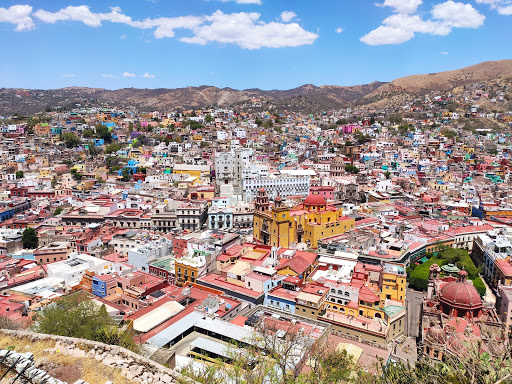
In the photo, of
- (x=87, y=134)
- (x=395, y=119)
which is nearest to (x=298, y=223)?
(x=87, y=134)

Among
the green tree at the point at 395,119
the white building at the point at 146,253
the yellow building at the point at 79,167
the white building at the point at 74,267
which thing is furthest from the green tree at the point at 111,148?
the green tree at the point at 395,119

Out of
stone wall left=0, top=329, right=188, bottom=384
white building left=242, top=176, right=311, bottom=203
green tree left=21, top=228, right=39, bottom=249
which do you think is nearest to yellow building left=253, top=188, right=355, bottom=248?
white building left=242, top=176, right=311, bottom=203

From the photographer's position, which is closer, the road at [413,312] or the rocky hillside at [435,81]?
the road at [413,312]

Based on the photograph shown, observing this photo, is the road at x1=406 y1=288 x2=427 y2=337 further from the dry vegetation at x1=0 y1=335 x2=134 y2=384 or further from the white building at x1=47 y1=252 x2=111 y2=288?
the white building at x1=47 y1=252 x2=111 y2=288

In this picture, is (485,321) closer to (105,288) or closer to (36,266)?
(105,288)

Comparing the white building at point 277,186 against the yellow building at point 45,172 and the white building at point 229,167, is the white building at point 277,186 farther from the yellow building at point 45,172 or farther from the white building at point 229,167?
the yellow building at point 45,172
